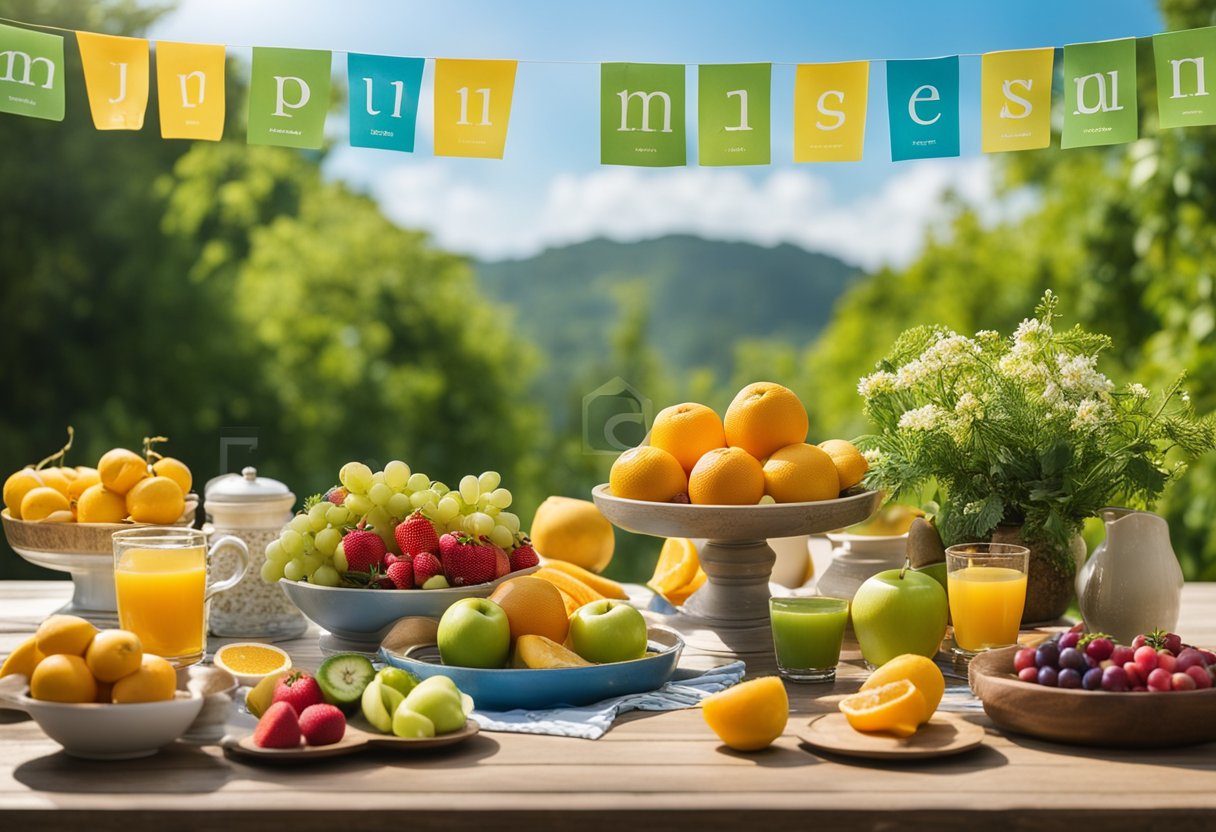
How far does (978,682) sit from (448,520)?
755 mm

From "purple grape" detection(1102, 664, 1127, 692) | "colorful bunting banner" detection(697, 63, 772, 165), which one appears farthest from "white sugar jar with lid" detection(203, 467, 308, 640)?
"purple grape" detection(1102, 664, 1127, 692)

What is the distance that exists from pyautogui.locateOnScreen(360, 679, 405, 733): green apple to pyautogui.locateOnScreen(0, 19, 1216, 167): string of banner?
4.10 feet

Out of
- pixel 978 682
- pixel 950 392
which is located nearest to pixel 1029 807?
pixel 978 682

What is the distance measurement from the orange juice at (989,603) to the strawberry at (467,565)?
24.4 inches

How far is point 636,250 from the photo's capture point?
18891 millimetres

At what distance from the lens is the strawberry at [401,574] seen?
1.69m

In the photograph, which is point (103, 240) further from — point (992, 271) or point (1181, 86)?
point (1181, 86)

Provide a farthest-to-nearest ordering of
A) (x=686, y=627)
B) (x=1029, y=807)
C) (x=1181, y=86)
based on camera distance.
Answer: (x=1181, y=86) → (x=686, y=627) → (x=1029, y=807)

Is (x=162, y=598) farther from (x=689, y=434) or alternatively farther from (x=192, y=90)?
(x=192, y=90)

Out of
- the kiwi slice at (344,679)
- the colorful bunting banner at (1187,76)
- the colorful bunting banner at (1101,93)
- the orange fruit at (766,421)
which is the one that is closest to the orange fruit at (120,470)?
the kiwi slice at (344,679)

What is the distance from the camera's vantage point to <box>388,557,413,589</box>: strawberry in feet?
5.54

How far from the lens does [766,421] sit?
1.79 m

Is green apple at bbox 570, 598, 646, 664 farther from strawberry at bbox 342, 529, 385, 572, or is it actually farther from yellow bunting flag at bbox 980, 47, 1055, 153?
yellow bunting flag at bbox 980, 47, 1055, 153

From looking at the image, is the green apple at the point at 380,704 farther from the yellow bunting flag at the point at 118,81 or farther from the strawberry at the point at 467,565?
the yellow bunting flag at the point at 118,81
